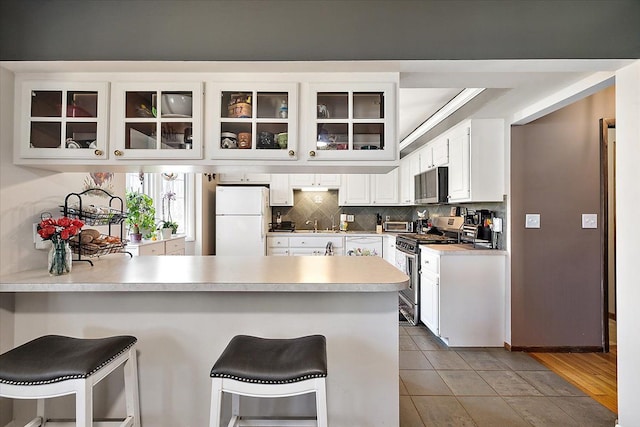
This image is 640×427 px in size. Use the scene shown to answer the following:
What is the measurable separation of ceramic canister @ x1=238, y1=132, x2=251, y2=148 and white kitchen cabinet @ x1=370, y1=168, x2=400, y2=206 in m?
3.83

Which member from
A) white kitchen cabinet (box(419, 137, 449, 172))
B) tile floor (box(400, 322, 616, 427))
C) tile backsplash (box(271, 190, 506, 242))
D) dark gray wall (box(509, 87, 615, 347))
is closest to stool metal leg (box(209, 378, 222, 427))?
tile floor (box(400, 322, 616, 427))

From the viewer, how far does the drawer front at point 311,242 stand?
16.7 feet

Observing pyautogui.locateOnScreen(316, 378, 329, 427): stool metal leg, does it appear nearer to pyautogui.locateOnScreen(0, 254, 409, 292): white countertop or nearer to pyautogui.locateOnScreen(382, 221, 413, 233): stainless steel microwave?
pyautogui.locateOnScreen(0, 254, 409, 292): white countertop

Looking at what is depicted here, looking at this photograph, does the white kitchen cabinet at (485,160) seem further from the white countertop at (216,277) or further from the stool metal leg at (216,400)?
the stool metal leg at (216,400)

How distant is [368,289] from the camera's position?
1.46 metres

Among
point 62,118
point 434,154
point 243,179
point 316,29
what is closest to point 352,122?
point 316,29

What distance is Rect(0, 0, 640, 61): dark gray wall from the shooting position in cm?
164

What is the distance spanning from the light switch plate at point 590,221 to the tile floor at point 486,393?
1.30 m

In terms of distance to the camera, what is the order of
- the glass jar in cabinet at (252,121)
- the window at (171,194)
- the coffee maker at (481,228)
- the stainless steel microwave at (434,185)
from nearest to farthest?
the glass jar in cabinet at (252,121) < the coffee maker at (481,228) < the stainless steel microwave at (434,185) < the window at (171,194)

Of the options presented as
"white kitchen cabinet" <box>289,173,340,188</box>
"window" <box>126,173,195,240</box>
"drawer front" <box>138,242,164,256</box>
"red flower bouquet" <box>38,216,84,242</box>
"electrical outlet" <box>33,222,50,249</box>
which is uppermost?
"white kitchen cabinet" <box>289,173,340,188</box>

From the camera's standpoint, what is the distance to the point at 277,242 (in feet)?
16.6

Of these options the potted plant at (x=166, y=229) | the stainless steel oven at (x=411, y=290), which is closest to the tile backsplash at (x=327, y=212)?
the stainless steel oven at (x=411, y=290)

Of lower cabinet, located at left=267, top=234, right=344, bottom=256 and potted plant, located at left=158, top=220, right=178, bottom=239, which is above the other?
potted plant, located at left=158, top=220, right=178, bottom=239

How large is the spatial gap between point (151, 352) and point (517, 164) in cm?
320
